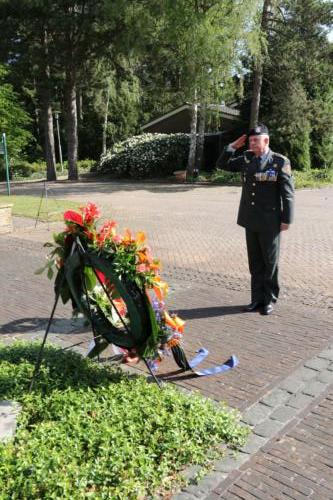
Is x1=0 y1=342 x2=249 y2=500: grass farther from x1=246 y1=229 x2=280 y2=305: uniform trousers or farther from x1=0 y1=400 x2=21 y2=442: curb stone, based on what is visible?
x1=246 y1=229 x2=280 y2=305: uniform trousers

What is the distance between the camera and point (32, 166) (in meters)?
36.2

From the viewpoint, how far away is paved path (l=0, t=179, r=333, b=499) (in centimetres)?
297

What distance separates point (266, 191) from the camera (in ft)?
18.0

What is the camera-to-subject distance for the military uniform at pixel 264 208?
5.37 metres

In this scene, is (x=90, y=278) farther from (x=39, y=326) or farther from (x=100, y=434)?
(x=39, y=326)

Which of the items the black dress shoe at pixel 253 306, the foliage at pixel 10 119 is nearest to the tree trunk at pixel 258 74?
the foliage at pixel 10 119

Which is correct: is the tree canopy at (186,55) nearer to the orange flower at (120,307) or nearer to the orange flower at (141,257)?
the orange flower at (120,307)

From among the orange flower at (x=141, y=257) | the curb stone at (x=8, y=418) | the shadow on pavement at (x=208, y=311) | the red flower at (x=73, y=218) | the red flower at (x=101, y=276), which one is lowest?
the shadow on pavement at (x=208, y=311)

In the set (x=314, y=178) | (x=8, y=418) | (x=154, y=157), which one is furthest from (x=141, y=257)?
(x=154, y=157)

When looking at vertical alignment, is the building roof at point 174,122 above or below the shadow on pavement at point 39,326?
above

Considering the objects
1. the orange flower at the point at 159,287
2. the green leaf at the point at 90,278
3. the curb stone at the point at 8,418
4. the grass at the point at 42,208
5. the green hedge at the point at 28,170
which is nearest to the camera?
the curb stone at the point at 8,418

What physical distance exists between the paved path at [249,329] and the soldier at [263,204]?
37cm

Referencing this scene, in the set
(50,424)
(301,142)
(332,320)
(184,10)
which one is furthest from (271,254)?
(301,142)

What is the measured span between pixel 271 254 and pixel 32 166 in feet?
109
